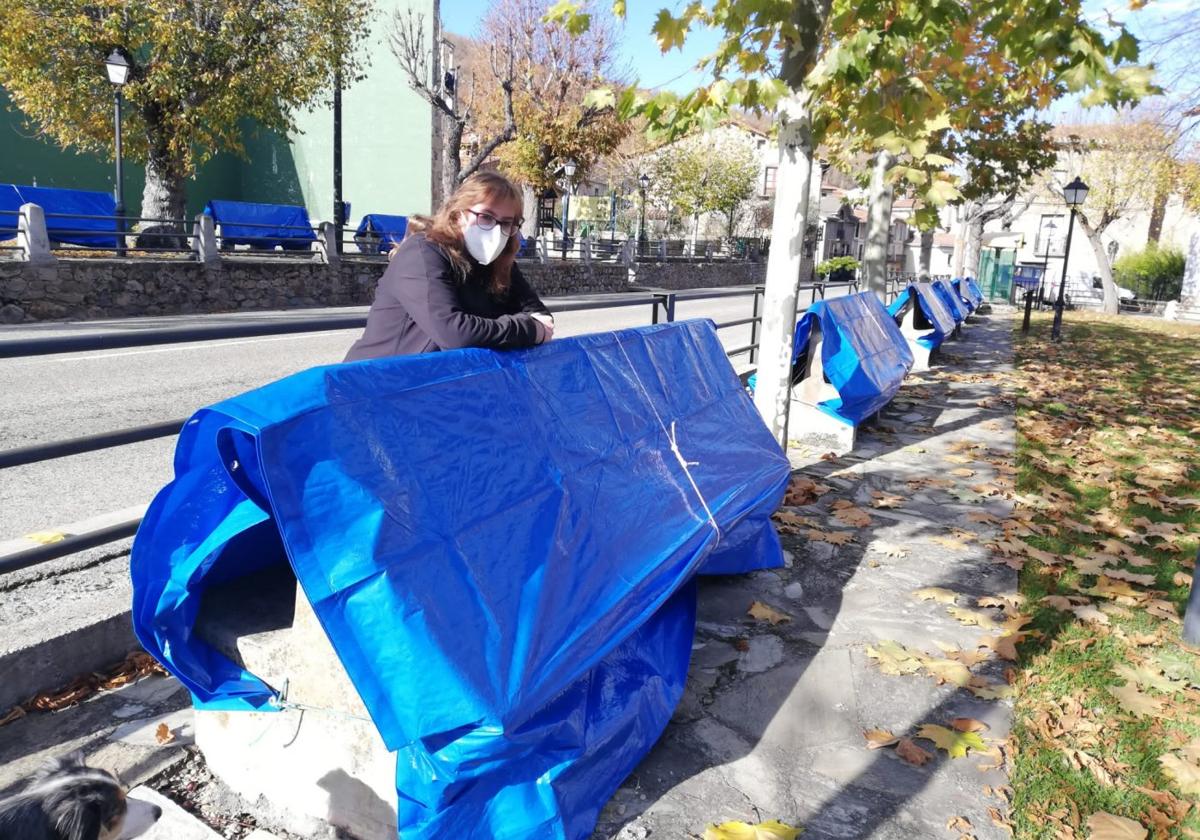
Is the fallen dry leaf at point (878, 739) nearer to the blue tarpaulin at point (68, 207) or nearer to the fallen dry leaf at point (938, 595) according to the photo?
the fallen dry leaf at point (938, 595)

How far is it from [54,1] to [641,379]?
18.7 metres

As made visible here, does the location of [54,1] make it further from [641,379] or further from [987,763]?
[987,763]

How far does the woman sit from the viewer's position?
2.98 m

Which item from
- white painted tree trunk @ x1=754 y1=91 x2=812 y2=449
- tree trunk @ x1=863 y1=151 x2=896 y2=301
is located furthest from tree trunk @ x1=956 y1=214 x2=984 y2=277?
white painted tree trunk @ x1=754 y1=91 x2=812 y2=449

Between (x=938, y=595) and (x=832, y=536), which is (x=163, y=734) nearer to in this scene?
(x=938, y=595)

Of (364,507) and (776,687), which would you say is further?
(776,687)

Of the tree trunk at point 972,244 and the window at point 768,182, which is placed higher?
the window at point 768,182

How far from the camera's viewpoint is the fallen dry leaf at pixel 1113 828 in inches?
97.9

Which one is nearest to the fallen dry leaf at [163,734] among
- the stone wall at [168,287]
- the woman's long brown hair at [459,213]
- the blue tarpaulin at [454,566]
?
the blue tarpaulin at [454,566]

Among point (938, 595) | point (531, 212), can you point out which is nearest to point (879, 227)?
point (938, 595)

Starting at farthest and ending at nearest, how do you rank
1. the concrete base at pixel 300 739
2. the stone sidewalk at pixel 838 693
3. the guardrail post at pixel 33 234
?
the guardrail post at pixel 33 234, the stone sidewalk at pixel 838 693, the concrete base at pixel 300 739

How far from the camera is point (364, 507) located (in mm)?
2104

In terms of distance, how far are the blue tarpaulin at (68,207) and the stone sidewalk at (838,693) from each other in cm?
1605

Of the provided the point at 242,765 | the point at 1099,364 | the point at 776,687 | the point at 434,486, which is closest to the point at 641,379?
the point at 776,687
